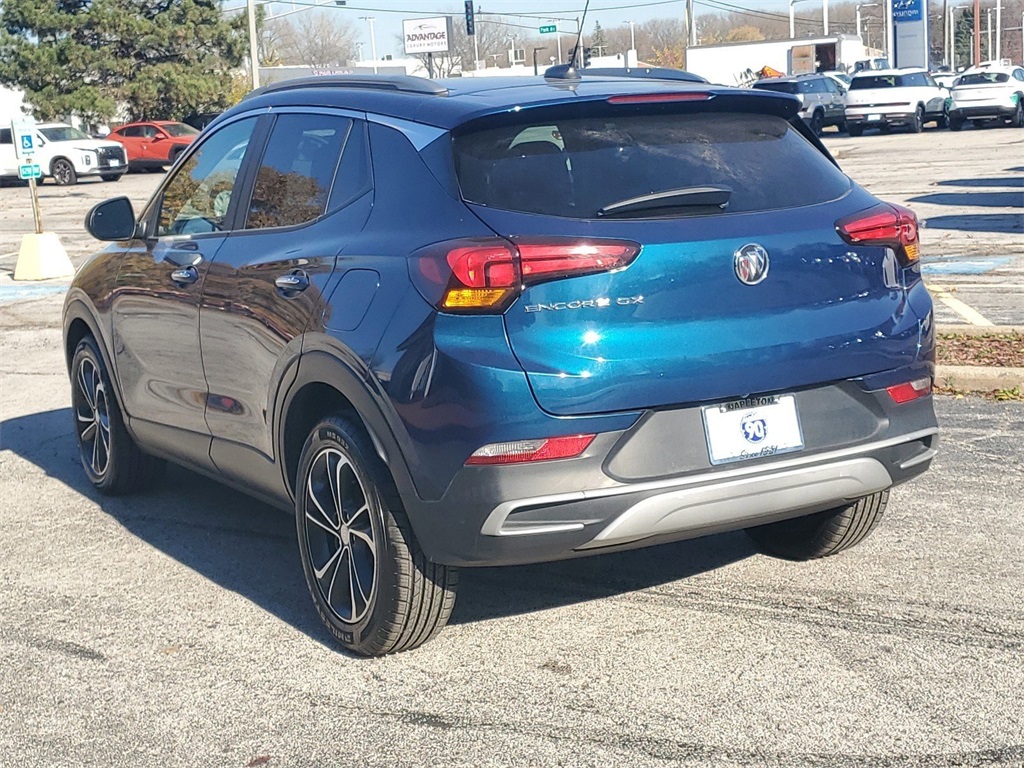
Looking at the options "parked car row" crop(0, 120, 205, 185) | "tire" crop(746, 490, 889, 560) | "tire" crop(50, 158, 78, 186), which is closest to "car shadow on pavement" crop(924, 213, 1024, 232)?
"tire" crop(746, 490, 889, 560)

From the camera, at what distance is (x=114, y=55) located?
52031 mm

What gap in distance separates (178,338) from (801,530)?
252 cm

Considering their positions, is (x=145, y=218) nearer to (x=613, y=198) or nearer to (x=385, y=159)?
(x=385, y=159)

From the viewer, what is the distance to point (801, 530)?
5148 mm

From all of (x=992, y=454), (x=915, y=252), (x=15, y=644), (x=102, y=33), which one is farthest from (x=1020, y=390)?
(x=102, y=33)

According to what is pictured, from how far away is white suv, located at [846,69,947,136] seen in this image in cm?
3941

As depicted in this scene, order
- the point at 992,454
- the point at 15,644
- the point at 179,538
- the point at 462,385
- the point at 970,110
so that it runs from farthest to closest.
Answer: the point at 970,110 < the point at 992,454 < the point at 179,538 < the point at 15,644 < the point at 462,385

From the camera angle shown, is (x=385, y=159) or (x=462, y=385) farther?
(x=385, y=159)

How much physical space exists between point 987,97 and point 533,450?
38.0 m

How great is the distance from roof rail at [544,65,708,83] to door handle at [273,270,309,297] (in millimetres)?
1122

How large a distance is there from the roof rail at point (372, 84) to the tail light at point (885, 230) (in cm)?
135

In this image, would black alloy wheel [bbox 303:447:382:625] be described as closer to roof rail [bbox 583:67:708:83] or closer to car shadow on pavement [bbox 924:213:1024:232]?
roof rail [bbox 583:67:708:83]

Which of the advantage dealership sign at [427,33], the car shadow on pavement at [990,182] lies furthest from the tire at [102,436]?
the advantage dealership sign at [427,33]

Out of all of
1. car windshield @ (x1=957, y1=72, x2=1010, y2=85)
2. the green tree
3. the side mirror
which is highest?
the green tree
